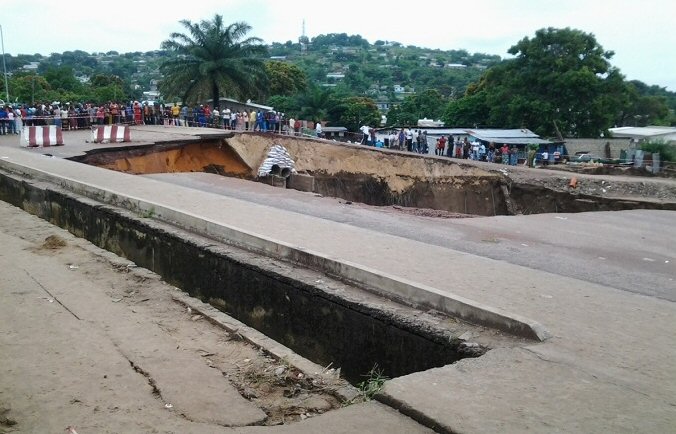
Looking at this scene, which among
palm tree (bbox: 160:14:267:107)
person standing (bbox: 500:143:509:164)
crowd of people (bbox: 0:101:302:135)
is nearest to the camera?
person standing (bbox: 500:143:509:164)

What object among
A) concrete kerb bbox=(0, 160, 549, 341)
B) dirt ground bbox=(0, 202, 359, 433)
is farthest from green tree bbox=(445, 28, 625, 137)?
dirt ground bbox=(0, 202, 359, 433)

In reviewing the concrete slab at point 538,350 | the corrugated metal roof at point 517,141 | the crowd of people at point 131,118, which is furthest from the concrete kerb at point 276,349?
the corrugated metal roof at point 517,141

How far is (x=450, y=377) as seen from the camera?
11.3 feet

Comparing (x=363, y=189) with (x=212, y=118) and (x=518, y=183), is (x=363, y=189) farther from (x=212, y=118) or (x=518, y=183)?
(x=212, y=118)

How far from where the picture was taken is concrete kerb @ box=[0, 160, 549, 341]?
14.2ft

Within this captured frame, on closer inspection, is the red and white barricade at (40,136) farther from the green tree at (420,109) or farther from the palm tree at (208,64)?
the green tree at (420,109)

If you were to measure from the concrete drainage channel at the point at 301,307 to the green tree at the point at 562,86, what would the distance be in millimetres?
28895

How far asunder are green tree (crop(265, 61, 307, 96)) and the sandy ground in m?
45.2

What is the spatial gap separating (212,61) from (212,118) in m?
5.83

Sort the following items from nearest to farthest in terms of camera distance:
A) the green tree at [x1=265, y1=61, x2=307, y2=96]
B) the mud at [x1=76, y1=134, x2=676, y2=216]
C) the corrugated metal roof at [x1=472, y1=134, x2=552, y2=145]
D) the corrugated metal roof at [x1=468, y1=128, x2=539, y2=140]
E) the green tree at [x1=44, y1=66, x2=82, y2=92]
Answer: the mud at [x1=76, y1=134, x2=676, y2=216]
the corrugated metal roof at [x1=472, y1=134, x2=552, y2=145]
the corrugated metal roof at [x1=468, y1=128, x2=539, y2=140]
the green tree at [x1=265, y1=61, x2=307, y2=96]
the green tree at [x1=44, y1=66, x2=82, y2=92]

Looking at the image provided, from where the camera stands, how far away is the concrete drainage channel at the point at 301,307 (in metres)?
4.51

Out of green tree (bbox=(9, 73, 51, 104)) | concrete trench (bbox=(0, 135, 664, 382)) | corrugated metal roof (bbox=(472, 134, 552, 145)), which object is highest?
green tree (bbox=(9, 73, 51, 104))

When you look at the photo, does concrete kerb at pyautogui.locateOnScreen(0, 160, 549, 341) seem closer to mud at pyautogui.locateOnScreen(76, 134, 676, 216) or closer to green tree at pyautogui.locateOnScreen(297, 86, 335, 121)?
mud at pyautogui.locateOnScreen(76, 134, 676, 216)

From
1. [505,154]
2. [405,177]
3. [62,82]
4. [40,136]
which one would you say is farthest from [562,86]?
[62,82]
